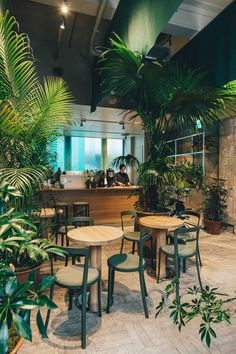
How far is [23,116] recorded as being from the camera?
2176mm

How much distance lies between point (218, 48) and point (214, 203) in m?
3.29

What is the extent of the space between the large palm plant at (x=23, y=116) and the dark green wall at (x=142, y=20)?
1.28 m

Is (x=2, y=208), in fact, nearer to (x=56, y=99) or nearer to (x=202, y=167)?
(x=56, y=99)

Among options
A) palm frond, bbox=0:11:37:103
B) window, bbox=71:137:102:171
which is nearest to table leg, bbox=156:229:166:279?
palm frond, bbox=0:11:37:103

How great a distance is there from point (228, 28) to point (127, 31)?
4.65ft

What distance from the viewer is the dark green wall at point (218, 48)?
3070mm

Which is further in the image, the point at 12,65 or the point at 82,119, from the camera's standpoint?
the point at 82,119

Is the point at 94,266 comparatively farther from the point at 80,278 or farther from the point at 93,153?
the point at 93,153

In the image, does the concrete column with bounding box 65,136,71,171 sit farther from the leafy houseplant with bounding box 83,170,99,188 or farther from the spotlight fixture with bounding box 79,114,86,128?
the leafy houseplant with bounding box 83,170,99,188

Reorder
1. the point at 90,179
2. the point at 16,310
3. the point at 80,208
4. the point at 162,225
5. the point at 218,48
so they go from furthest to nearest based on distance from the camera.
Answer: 1. the point at 90,179
2. the point at 80,208
3. the point at 218,48
4. the point at 162,225
5. the point at 16,310

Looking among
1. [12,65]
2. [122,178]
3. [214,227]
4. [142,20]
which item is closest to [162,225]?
[12,65]

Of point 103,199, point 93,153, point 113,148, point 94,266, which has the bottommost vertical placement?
point 94,266

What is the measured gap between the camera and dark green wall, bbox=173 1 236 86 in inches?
121

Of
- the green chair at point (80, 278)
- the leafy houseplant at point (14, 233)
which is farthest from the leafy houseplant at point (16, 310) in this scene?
the green chair at point (80, 278)
